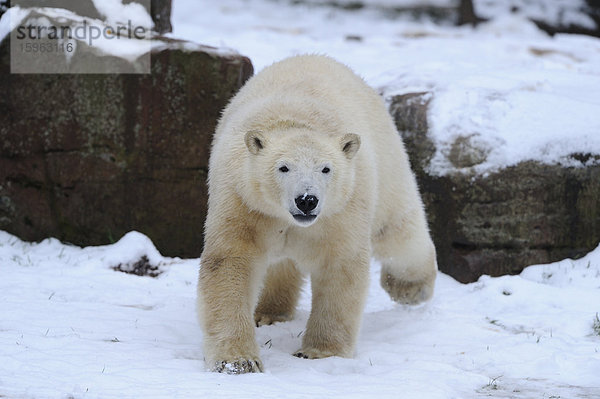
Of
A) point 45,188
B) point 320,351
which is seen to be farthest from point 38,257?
point 320,351

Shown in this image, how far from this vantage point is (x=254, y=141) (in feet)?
15.5

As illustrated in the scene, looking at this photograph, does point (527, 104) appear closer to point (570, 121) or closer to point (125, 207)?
point (570, 121)

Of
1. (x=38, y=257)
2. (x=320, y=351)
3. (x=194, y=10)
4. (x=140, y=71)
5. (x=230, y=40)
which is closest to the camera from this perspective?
(x=320, y=351)

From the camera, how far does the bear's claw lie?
4418 mm

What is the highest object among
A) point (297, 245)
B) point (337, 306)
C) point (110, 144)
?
point (297, 245)

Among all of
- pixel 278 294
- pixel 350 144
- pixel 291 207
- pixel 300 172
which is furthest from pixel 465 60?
pixel 291 207

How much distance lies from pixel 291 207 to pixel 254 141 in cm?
55

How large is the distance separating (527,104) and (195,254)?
12.6 ft

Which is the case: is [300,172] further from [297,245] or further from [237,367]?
[237,367]

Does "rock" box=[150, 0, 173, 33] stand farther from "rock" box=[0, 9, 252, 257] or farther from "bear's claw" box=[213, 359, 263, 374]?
"bear's claw" box=[213, 359, 263, 374]

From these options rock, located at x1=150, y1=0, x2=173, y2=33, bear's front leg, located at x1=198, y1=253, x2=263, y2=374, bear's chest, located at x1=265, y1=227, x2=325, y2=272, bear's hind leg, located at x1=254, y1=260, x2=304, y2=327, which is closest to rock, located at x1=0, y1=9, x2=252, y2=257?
rock, located at x1=150, y1=0, x2=173, y2=33

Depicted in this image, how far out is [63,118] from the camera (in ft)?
26.0

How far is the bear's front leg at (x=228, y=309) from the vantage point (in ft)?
15.0

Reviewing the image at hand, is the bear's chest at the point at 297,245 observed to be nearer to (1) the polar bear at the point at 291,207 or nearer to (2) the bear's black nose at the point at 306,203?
(1) the polar bear at the point at 291,207
